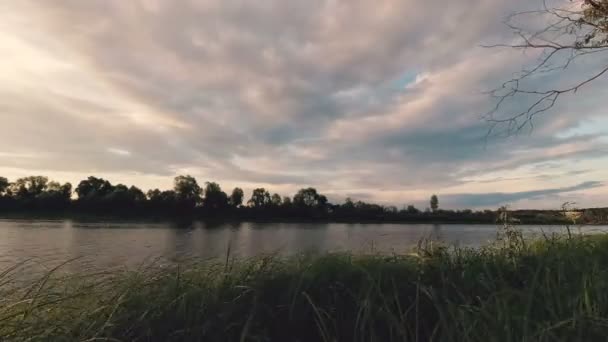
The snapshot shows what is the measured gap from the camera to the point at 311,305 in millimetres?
3670

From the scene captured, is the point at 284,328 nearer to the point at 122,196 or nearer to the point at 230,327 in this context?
the point at 230,327

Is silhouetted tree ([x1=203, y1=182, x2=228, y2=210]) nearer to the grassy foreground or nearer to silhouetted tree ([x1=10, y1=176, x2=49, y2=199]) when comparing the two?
silhouetted tree ([x1=10, y1=176, x2=49, y2=199])

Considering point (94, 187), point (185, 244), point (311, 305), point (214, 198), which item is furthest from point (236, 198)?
point (311, 305)

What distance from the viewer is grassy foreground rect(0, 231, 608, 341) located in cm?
287

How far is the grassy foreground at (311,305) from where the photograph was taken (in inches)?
113

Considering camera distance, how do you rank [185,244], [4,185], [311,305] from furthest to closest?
[4,185], [185,244], [311,305]

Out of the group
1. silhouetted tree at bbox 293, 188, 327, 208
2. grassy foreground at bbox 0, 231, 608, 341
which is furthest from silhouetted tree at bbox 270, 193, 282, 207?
grassy foreground at bbox 0, 231, 608, 341

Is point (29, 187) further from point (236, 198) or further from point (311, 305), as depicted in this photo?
point (311, 305)

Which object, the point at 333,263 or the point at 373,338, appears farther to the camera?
the point at 333,263

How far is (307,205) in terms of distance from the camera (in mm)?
100875

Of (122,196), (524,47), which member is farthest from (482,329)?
(122,196)

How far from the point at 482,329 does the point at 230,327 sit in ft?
6.58

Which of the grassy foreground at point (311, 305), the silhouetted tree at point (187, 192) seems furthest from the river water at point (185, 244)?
the silhouetted tree at point (187, 192)

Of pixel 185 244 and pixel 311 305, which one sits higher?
pixel 311 305
